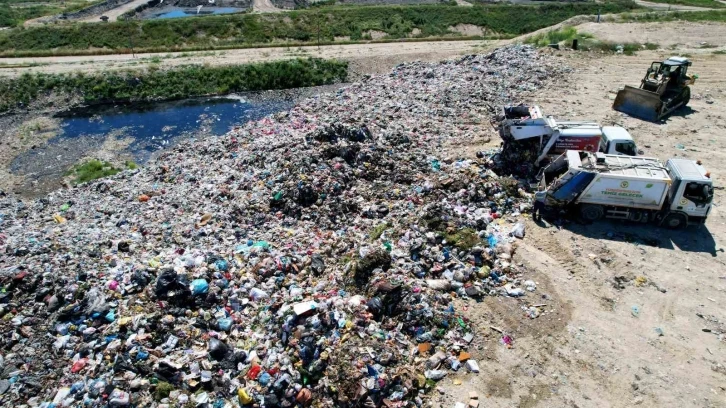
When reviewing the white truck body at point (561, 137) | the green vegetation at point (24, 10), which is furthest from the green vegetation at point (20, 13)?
the white truck body at point (561, 137)

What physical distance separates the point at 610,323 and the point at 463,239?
308 cm

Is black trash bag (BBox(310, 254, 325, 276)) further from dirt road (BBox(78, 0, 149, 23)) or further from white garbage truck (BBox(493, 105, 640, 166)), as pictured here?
A: dirt road (BBox(78, 0, 149, 23))

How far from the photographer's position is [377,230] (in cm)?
1067

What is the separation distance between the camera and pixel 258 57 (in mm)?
29391

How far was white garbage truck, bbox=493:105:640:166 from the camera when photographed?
12.8 meters

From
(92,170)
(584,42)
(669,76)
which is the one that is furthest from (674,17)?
(92,170)

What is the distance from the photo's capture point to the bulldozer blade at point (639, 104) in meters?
16.8

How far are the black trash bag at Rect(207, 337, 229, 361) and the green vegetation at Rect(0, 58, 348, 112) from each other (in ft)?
66.8

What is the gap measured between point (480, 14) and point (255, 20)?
1881 centimetres

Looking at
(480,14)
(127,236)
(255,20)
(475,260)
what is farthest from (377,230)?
(480,14)

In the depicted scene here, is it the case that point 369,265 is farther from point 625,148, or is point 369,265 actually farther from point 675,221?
point 625,148

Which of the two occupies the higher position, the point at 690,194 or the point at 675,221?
the point at 690,194

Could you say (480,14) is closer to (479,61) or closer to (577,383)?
(479,61)

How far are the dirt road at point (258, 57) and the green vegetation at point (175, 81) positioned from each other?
1.37 m
